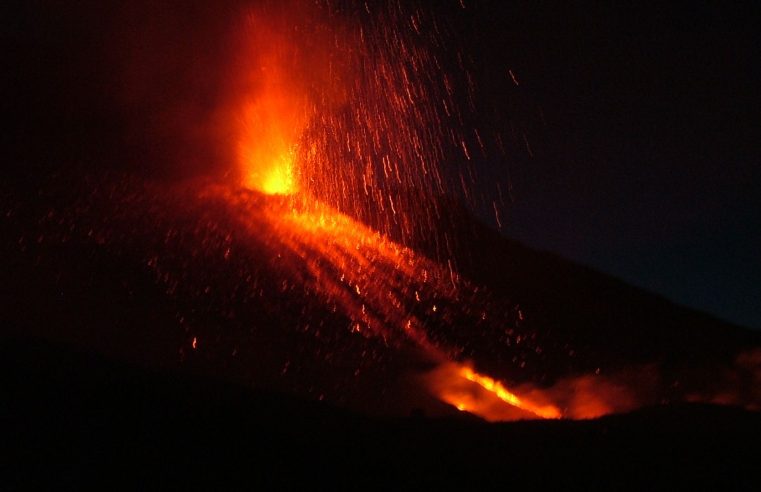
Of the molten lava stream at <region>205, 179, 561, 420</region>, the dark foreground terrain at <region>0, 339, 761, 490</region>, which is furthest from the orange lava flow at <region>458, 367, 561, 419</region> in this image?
the dark foreground terrain at <region>0, 339, 761, 490</region>

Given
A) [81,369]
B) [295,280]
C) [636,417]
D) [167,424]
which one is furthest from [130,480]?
[295,280]

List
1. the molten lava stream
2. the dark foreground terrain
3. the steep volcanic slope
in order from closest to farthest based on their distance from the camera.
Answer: the dark foreground terrain
the steep volcanic slope
the molten lava stream

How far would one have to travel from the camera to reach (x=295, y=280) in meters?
14.0

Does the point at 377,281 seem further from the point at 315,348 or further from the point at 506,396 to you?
the point at 506,396

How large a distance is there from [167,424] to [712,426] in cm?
507

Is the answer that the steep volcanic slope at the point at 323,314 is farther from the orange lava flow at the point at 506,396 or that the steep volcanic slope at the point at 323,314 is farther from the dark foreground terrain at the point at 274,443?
the dark foreground terrain at the point at 274,443

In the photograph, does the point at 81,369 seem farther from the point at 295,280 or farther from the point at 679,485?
the point at 295,280

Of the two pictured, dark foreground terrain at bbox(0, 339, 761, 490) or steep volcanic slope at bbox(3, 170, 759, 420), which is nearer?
dark foreground terrain at bbox(0, 339, 761, 490)

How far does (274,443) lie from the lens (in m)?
6.03

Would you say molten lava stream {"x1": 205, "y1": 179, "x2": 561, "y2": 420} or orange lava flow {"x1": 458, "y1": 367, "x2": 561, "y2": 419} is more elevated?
molten lava stream {"x1": 205, "y1": 179, "x2": 561, "y2": 420}

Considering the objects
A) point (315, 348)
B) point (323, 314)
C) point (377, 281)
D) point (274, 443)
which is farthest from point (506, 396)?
point (274, 443)

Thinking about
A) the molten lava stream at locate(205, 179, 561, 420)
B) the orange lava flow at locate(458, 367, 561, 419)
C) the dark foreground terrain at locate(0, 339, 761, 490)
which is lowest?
the dark foreground terrain at locate(0, 339, 761, 490)

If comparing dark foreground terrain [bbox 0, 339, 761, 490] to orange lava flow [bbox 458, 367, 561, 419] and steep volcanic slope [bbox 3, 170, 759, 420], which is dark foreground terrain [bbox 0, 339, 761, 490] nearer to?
steep volcanic slope [bbox 3, 170, 759, 420]

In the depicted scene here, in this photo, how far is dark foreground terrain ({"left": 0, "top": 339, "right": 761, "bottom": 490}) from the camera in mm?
5445
